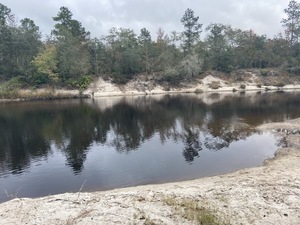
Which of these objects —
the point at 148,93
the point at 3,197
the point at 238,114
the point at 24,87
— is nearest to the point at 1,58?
the point at 24,87

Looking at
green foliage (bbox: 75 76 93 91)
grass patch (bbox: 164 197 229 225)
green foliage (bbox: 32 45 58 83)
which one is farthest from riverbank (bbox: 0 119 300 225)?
green foliage (bbox: 32 45 58 83)

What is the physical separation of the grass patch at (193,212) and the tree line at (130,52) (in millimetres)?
83412

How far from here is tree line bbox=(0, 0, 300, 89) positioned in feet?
315

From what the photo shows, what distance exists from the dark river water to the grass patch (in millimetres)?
10188

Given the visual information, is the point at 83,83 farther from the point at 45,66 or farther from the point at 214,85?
the point at 214,85

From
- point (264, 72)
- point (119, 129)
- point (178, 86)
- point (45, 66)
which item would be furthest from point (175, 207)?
point (264, 72)

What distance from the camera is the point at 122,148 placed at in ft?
114

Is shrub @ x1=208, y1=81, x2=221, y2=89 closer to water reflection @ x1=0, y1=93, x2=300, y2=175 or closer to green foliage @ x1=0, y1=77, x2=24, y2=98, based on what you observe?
water reflection @ x1=0, y1=93, x2=300, y2=175

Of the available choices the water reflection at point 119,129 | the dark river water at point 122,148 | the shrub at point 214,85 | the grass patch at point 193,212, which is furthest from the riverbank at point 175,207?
the shrub at point 214,85

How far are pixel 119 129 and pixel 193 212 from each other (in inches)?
1264

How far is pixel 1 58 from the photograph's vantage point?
318 ft

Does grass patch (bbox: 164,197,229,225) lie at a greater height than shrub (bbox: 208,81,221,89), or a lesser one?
lesser

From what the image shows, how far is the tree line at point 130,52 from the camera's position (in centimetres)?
9612

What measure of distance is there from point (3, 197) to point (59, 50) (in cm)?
8200
